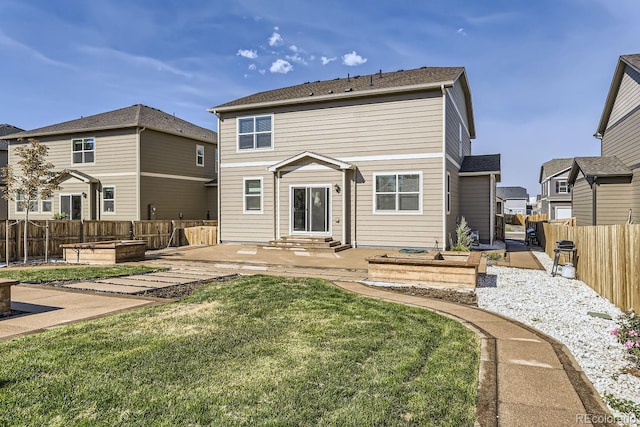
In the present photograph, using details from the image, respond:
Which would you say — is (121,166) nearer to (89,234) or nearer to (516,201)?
(89,234)

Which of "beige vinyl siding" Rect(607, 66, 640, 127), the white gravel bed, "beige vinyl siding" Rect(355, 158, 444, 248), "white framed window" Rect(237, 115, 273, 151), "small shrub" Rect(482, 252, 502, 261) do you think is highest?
"beige vinyl siding" Rect(607, 66, 640, 127)

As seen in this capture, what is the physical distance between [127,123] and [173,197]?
4546 millimetres

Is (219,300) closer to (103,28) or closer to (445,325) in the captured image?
(445,325)

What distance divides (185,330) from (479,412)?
3407 mm

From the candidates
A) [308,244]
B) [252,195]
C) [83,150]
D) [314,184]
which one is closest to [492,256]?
[308,244]

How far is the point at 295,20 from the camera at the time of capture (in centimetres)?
1630

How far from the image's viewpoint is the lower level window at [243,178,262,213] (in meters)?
16.4

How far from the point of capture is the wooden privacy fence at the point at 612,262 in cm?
557

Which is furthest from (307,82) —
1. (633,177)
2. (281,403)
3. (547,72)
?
(281,403)

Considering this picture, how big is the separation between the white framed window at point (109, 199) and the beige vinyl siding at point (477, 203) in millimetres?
17830

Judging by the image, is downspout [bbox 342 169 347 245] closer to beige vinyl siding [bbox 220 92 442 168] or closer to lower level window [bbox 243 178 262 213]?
beige vinyl siding [bbox 220 92 442 168]

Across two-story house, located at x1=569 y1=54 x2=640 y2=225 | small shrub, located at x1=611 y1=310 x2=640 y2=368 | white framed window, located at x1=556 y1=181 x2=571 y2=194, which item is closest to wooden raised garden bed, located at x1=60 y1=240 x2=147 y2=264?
small shrub, located at x1=611 y1=310 x2=640 y2=368

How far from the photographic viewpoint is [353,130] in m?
15.0

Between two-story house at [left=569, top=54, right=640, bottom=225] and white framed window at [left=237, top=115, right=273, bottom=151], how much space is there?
13015mm
